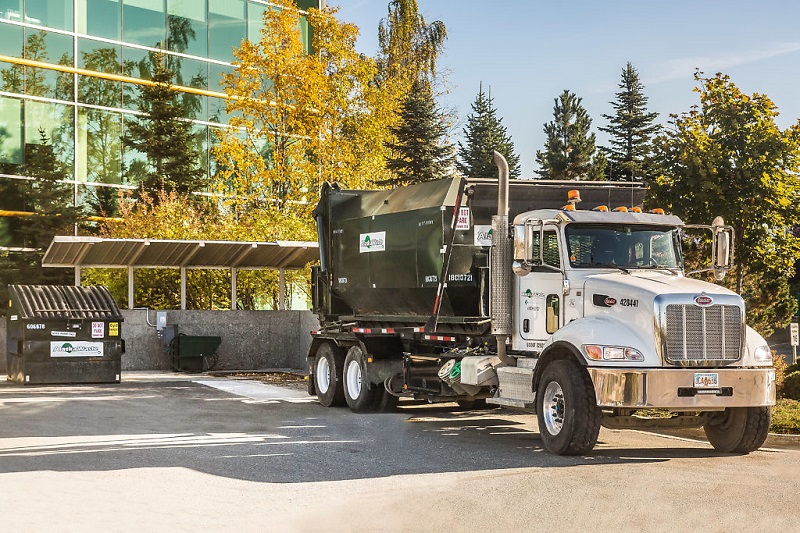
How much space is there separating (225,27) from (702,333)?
3379 cm

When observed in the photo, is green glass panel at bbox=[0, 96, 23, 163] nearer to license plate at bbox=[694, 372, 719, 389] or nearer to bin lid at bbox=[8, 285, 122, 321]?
bin lid at bbox=[8, 285, 122, 321]

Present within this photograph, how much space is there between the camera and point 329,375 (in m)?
19.1

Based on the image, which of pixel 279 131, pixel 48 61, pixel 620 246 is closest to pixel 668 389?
pixel 620 246

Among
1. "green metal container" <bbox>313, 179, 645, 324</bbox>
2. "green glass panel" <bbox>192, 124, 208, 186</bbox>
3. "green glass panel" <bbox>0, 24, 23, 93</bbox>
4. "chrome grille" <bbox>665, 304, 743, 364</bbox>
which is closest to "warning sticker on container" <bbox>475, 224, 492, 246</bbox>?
"green metal container" <bbox>313, 179, 645, 324</bbox>

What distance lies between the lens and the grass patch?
14.9m

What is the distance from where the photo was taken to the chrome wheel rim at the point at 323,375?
19.2 metres

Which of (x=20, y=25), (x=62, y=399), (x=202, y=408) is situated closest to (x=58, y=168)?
(x=20, y=25)

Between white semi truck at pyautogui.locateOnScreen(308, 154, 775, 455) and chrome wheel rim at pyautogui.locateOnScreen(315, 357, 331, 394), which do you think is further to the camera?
chrome wheel rim at pyautogui.locateOnScreen(315, 357, 331, 394)

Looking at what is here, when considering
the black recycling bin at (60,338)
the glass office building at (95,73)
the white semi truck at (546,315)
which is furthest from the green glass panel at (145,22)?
the white semi truck at (546,315)

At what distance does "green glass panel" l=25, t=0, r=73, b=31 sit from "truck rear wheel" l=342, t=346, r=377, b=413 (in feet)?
80.7

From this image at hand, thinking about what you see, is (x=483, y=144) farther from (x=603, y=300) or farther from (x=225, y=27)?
(x=603, y=300)

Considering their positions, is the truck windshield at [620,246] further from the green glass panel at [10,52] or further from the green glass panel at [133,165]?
the green glass panel at [133,165]

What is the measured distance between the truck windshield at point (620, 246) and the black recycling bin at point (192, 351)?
17.1m

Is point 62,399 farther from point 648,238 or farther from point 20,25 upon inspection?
point 20,25
